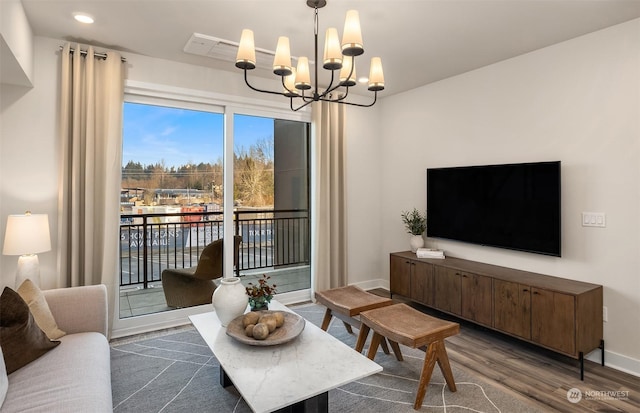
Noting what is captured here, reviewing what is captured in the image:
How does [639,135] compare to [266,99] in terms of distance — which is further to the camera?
[266,99]

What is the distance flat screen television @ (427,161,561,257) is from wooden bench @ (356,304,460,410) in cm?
139

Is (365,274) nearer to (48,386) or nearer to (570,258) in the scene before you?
(570,258)

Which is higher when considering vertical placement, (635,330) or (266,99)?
(266,99)

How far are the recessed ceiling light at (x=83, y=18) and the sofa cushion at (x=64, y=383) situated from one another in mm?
2335

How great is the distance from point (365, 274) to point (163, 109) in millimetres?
3224

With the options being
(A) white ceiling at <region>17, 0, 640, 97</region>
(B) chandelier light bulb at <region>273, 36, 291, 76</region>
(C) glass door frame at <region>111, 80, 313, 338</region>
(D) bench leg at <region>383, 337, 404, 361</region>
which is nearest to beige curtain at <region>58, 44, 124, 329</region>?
(C) glass door frame at <region>111, 80, 313, 338</region>

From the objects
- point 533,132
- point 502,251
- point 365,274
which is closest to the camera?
point 533,132

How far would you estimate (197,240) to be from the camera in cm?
386

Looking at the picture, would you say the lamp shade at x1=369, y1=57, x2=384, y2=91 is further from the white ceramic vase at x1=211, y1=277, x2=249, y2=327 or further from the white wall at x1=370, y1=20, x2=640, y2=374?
the white wall at x1=370, y1=20, x2=640, y2=374

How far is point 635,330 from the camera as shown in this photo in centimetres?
265

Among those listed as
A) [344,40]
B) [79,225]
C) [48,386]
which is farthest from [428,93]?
[48,386]

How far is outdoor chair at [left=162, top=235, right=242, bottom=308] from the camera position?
12.4 feet

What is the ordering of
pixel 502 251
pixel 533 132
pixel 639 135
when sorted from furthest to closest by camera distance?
pixel 502 251
pixel 533 132
pixel 639 135

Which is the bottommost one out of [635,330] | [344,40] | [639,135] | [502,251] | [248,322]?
[635,330]
